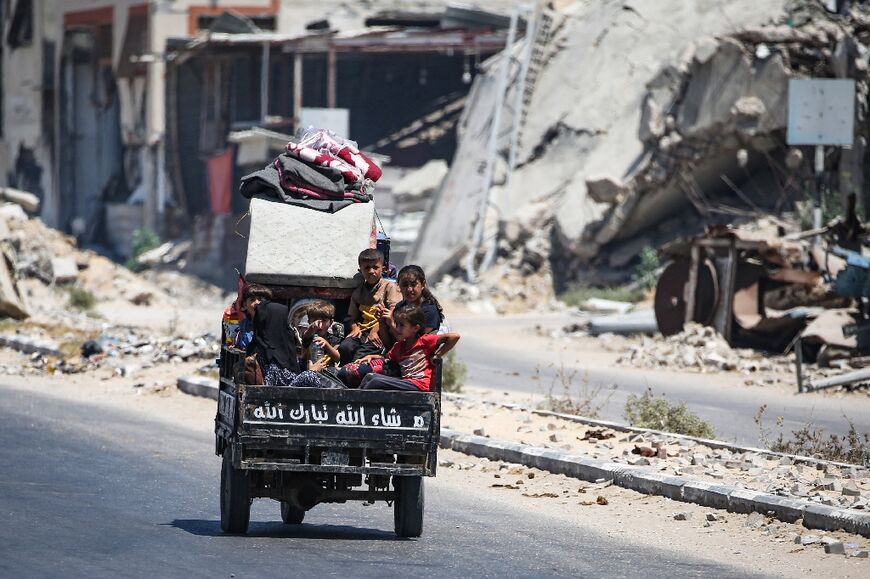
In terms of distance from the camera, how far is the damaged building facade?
151 ft

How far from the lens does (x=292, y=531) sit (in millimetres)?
9227

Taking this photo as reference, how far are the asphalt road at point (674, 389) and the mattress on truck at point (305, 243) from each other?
19.3ft

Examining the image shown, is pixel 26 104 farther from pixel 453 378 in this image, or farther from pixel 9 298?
pixel 453 378

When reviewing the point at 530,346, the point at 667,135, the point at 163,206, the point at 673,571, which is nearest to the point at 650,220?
the point at 667,135

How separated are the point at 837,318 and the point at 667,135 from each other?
1256 centimetres

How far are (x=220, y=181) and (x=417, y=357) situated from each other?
4128 centimetres

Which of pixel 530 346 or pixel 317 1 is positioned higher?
pixel 317 1

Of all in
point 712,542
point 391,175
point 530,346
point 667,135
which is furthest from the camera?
point 391,175

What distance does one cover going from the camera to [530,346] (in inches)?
1047

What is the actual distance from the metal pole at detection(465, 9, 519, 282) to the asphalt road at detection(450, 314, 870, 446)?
10.6 metres

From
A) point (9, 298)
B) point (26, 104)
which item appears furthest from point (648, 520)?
point (26, 104)

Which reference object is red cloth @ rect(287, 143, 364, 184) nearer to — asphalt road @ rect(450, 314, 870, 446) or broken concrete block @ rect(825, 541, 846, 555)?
broken concrete block @ rect(825, 541, 846, 555)

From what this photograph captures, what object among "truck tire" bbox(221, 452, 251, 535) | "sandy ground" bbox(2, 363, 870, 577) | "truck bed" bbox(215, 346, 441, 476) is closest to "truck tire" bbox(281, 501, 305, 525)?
"truck tire" bbox(221, 452, 251, 535)

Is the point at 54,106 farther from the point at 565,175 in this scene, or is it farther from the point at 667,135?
the point at 667,135
